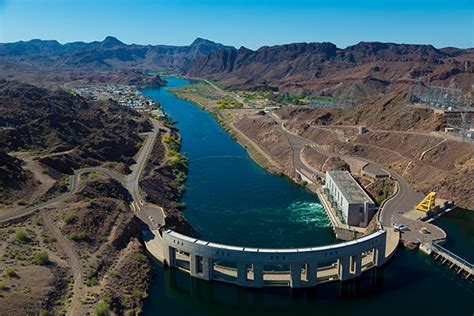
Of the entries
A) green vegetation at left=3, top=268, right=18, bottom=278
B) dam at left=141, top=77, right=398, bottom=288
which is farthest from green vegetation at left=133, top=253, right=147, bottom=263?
green vegetation at left=3, top=268, right=18, bottom=278

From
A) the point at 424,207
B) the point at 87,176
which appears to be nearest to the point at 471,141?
the point at 424,207

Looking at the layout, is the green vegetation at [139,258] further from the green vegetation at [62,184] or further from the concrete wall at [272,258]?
the green vegetation at [62,184]

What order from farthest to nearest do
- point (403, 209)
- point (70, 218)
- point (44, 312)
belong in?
1. point (403, 209)
2. point (70, 218)
3. point (44, 312)

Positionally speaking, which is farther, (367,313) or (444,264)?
(444,264)

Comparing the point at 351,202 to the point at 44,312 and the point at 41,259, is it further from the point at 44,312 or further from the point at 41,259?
the point at 44,312

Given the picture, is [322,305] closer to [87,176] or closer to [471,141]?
[87,176]

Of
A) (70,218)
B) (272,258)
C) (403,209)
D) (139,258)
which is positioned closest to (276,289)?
(272,258)
